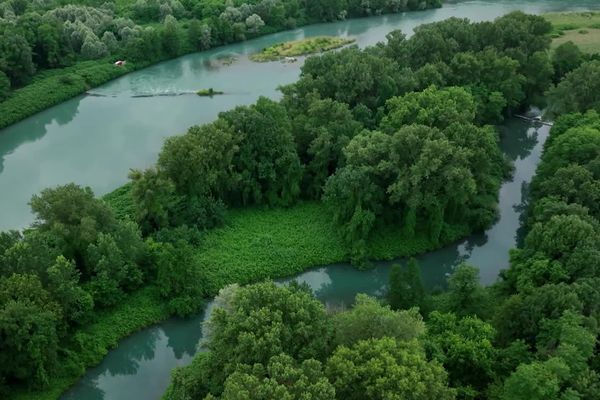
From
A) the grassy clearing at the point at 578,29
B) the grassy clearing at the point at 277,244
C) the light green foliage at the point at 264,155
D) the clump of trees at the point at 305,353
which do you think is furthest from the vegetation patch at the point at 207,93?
the grassy clearing at the point at 578,29

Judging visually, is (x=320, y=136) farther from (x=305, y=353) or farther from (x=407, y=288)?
(x=305, y=353)

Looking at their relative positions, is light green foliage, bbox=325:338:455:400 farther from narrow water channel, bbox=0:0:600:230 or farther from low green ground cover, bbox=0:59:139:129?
low green ground cover, bbox=0:59:139:129

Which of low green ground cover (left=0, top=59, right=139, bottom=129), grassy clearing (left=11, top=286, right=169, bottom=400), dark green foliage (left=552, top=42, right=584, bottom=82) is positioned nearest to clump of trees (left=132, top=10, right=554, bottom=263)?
grassy clearing (left=11, top=286, right=169, bottom=400)

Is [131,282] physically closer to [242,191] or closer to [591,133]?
[242,191]

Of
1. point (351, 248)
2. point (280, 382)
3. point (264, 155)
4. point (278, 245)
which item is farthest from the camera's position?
point (264, 155)

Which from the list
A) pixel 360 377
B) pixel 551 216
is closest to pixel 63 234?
pixel 360 377

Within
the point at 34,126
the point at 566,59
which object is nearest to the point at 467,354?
the point at 566,59
